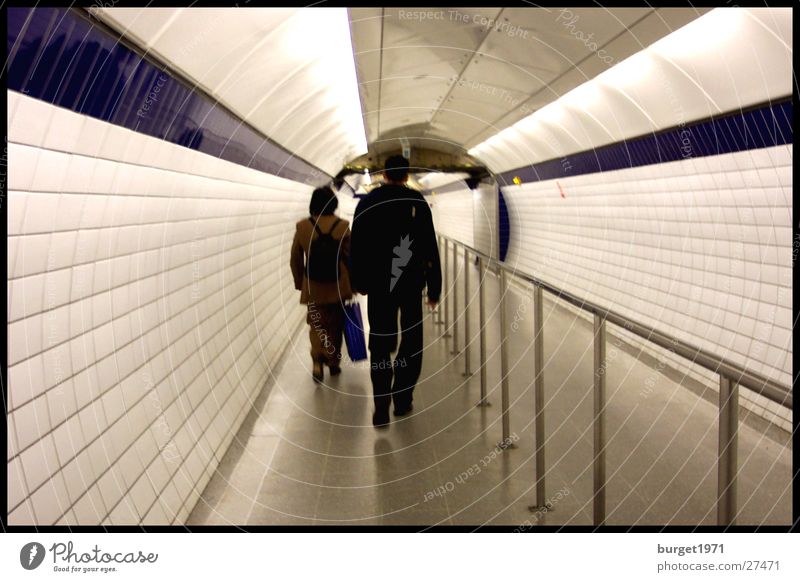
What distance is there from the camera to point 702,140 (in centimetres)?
514

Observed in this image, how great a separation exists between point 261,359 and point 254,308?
357 mm

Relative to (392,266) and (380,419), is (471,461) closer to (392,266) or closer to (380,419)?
(380,419)

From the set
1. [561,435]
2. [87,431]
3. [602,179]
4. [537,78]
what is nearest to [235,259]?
[561,435]

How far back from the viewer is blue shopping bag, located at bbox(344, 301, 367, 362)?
5.38 metres

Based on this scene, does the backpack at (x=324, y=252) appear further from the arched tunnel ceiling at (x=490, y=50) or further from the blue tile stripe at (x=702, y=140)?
the blue tile stripe at (x=702, y=140)

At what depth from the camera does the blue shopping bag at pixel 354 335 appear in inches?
212

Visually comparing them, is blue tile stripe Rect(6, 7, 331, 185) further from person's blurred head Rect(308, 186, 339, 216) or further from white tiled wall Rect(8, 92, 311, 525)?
person's blurred head Rect(308, 186, 339, 216)

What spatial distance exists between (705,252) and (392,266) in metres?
2.52

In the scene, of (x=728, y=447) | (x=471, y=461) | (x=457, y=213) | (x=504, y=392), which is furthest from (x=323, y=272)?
(x=457, y=213)

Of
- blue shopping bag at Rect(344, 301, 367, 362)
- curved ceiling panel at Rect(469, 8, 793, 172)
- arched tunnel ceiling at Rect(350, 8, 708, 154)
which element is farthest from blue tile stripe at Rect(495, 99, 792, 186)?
blue shopping bag at Rect(344, 301, 367, 362)

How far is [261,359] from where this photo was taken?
17.4 feet

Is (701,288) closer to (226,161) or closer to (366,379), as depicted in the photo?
(366,379)
